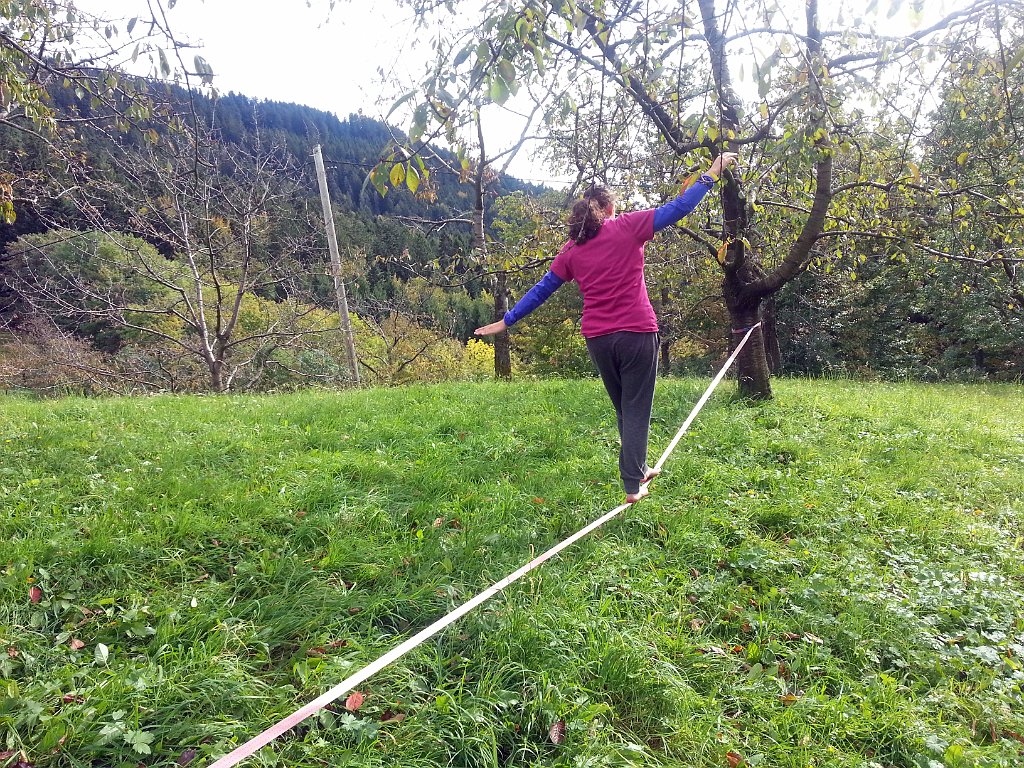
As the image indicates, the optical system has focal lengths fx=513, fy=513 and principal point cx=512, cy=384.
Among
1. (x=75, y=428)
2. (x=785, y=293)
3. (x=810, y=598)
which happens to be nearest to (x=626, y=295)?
(x=810, y=598)

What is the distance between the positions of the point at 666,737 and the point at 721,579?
118cm

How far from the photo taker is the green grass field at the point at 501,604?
72.7 inches

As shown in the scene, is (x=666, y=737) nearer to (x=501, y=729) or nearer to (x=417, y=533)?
(x=501, y=729)

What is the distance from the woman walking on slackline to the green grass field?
88 cm

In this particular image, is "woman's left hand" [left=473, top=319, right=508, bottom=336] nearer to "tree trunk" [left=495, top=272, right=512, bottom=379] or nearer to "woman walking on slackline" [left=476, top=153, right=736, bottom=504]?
"woman walking on slackline" [left=476, top=153, right=736, bottom=504]

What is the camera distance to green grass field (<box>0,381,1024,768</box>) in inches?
72.7

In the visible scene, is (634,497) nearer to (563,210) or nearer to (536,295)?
(536,295)

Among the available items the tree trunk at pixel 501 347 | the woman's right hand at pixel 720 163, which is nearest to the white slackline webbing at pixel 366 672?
the woman's right hand at pixel 720 163

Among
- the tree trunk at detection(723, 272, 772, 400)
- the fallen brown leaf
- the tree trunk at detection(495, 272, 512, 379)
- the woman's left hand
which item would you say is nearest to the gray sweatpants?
the woman's left hand

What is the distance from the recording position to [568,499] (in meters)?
3.77

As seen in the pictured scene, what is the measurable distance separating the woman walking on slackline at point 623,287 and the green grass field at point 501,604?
879 mm

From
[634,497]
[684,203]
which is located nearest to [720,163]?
[684,203]

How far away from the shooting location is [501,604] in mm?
2520

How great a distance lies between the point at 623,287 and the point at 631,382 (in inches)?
23.5
